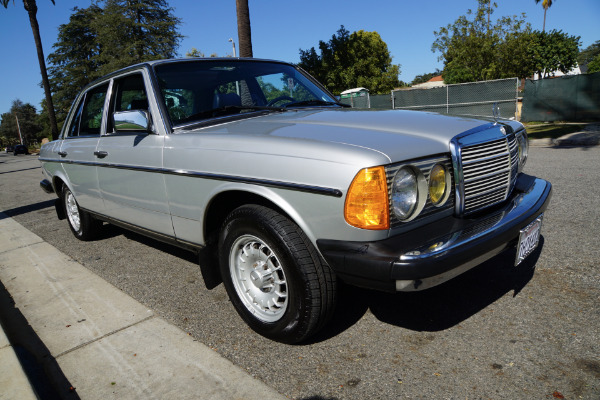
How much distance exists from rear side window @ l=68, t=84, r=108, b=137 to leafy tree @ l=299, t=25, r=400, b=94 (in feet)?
92.0

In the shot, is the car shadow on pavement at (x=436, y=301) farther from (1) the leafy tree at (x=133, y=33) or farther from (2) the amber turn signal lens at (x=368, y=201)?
(1) the leafy tree at (x=133, y=33)

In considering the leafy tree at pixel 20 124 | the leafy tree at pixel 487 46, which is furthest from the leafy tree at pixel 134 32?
the leafy tree at pixel 20 124

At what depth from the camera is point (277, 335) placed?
2373mm

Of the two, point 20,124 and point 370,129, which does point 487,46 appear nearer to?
point 370,129

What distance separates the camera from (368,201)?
191 centimetres

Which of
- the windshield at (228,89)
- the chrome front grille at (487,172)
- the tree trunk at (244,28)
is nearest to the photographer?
the chrome front grille at (487,172)

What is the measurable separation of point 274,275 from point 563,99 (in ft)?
61.1

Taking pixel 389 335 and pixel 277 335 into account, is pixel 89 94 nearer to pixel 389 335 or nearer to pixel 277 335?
pixel 277 335

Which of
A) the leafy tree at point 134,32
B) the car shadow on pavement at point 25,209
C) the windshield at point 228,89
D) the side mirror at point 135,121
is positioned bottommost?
the car shadow on pavement at point 25,209

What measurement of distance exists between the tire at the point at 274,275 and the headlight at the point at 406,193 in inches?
18.5

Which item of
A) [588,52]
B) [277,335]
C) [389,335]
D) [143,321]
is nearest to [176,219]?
[143,321]

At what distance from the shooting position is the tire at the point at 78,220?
15.2 ft

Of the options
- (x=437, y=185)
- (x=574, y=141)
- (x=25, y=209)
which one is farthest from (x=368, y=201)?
(x=574, y=141)

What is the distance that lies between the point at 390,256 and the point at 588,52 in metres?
115
